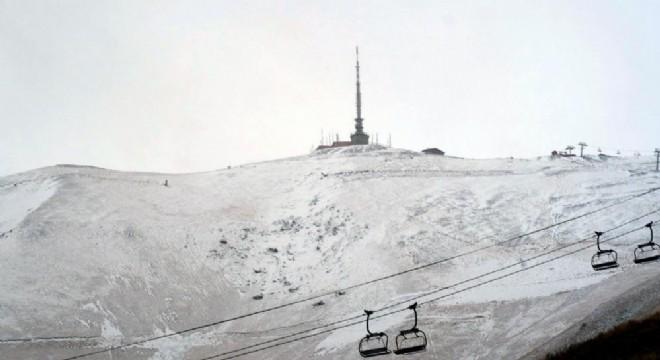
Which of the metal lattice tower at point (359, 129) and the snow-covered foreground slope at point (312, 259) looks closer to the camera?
the snow-covered foreground slope at point (312, 259)

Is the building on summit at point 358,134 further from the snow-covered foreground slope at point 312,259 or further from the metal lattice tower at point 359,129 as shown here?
the snow-covered foreground slope at point 312,259

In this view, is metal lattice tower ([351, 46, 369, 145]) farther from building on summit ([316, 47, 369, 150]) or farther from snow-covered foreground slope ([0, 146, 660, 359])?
snow-covered foreground slope ([0, 146, 660, 359])

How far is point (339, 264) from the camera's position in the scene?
6175 cm

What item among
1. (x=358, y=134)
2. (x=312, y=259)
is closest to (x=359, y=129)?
(x=358, y=134)

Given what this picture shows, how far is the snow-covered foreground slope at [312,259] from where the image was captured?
4591cm

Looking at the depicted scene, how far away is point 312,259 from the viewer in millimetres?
64062

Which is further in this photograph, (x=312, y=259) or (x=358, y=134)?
(x=358, y=134)

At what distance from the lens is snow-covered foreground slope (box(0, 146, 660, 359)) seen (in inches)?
1807

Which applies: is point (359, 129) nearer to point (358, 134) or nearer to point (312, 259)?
point (358, 134)

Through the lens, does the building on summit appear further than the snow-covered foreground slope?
Yes

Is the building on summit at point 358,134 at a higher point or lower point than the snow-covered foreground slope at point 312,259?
higher

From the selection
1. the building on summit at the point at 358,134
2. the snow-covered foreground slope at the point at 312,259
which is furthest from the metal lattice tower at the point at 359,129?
the snow-covered foreground slope at the point at 312,259

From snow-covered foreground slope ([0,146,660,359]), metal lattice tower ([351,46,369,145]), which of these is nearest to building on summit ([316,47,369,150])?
metal lattice tower ([351,46,369,145])

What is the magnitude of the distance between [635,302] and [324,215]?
39624 mm
